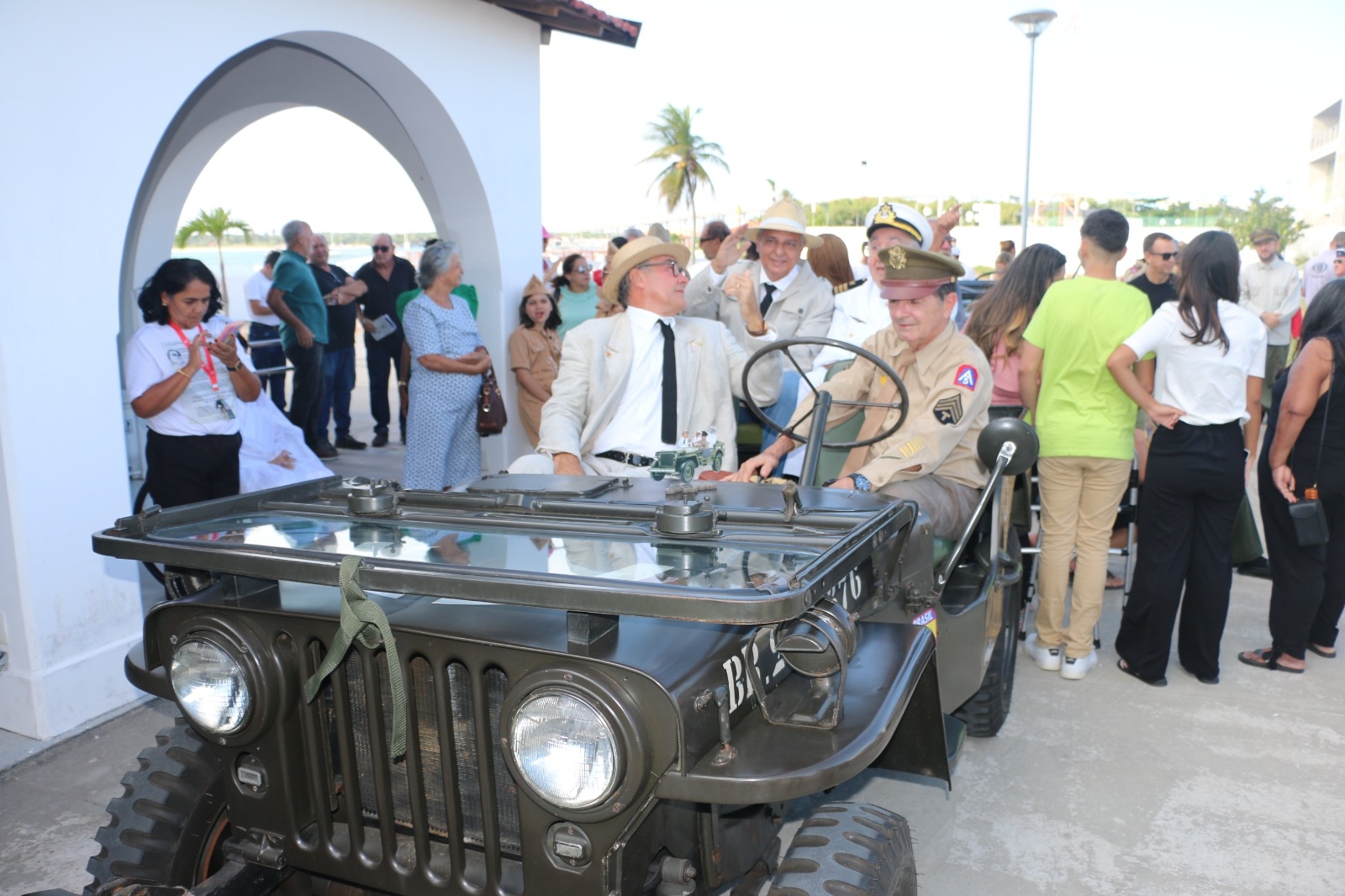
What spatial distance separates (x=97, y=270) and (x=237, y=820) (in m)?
2.96

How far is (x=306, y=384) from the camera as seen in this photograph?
9.26 m

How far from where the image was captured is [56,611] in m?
4.18

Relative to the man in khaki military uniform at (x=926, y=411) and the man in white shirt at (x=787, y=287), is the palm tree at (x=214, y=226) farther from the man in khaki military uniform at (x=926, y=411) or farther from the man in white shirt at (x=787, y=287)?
the man in khaki military uniform at (x=926, y=411)

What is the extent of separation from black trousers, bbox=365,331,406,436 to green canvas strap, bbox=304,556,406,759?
328 inches

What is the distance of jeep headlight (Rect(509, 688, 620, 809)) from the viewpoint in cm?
173

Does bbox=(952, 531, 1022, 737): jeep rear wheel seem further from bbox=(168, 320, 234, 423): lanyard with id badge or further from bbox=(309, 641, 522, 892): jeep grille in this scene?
bbox=(168, 320, 234, 423): lanyard with id badge

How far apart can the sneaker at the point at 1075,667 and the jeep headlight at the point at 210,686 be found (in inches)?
161

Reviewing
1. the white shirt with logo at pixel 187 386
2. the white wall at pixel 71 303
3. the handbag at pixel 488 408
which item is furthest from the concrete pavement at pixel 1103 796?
the handbag at pixel 488 408

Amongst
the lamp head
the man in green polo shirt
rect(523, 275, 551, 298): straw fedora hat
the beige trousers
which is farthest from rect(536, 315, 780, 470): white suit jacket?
the lamp head

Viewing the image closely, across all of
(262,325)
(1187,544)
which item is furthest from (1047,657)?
(262,325)

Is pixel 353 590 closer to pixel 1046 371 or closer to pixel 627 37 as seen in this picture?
pixel 1046 371

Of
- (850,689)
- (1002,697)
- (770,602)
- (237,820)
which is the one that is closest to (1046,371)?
(1002,697)

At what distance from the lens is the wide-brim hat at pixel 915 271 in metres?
3.88

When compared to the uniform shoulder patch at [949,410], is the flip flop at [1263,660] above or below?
below
